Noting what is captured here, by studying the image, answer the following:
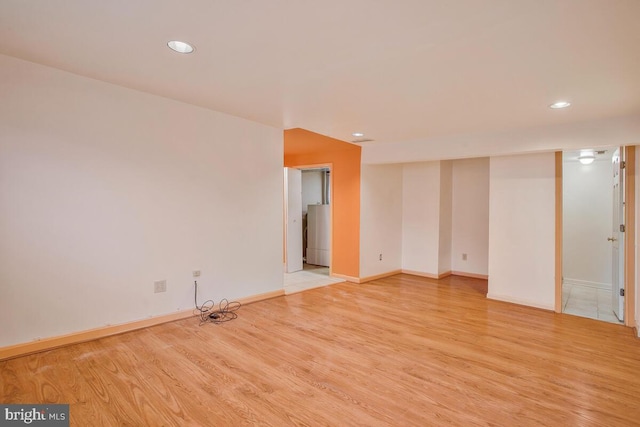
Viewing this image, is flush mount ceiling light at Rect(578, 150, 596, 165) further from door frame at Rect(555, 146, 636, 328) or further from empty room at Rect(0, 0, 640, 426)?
door frame at Rect(555, 146, 636, 328)

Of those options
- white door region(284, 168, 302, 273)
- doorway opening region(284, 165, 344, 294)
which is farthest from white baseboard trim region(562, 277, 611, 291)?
white door region(284, 168, 302, 273)

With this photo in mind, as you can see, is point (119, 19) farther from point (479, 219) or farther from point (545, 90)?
point (479, 219)

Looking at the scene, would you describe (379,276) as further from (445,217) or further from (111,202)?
(111,202)

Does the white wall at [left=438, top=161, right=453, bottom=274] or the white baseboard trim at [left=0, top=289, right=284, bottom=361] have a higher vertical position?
the white wall at [left=438, top=161, right=453, bottom=274]

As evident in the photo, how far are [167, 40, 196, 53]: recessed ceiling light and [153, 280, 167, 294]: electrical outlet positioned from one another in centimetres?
228

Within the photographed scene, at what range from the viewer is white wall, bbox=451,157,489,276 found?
5988mm

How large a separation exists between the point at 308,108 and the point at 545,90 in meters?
2.14

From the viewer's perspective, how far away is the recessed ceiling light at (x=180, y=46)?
2.14m

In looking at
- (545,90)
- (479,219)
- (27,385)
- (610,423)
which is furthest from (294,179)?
(610,423)

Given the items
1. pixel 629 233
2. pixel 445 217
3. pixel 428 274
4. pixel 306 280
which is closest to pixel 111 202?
pixel 306 280

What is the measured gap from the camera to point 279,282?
15.3 ft

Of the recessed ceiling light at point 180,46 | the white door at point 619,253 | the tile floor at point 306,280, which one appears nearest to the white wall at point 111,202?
the tile floor at point 306,280

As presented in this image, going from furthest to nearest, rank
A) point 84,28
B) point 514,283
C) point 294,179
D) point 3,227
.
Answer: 1. point 294,179
2. point 514,283
3. point 3,227
4. point 84,28

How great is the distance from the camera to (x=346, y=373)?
2.52 metres
